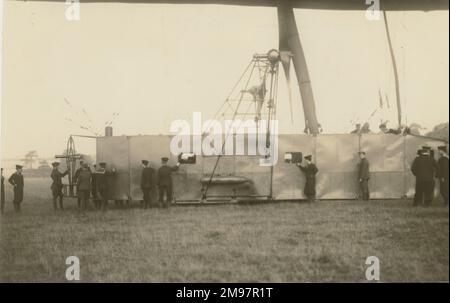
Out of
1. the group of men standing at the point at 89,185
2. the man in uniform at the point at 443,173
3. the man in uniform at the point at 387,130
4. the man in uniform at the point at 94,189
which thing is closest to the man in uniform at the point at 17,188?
the group of men standing at the point at 89,185

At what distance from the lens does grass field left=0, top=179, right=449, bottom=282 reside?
6.53 meters

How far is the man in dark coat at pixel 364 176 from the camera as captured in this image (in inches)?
534

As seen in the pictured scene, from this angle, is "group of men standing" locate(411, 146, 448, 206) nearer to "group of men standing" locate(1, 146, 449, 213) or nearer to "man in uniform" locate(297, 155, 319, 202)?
"group of men standing" locate(1, 146, 449, 213)

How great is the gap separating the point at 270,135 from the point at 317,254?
21.7 ft

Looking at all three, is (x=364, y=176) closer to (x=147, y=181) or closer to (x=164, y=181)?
(x=164, y=181)

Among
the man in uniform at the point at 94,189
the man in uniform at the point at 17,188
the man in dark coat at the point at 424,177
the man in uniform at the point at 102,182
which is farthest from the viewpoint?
the man in uniform at the point at 94,189

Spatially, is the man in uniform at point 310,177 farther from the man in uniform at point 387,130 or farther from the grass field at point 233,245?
the man in uniform at point 387,130

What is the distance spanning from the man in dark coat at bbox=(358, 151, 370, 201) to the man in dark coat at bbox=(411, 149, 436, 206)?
1649mm

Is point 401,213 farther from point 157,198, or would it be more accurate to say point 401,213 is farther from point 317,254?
point 157,198

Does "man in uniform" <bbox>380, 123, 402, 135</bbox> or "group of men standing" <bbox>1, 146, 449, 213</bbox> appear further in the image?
"man in uniform" <bbox>380, 123, 402, 135</bbox>

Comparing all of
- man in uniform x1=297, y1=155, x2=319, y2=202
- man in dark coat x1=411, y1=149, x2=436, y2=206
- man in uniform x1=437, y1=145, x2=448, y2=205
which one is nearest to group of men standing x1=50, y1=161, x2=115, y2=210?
man in uniform x1=297, y1=155, x2=319, y2=202

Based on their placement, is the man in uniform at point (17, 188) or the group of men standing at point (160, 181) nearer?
the man in uniform at point (17, 188)

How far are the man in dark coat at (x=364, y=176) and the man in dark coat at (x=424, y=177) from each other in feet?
5.41

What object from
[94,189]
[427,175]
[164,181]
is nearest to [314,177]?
[427,175]
